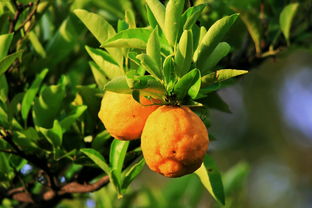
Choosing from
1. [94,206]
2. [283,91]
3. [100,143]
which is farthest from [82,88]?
[283,91]

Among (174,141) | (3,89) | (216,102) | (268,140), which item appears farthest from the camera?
(268,140)

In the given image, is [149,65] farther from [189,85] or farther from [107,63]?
[107,63]

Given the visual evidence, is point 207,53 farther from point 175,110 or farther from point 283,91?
point 283,91

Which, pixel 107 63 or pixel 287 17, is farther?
pixel 287 17

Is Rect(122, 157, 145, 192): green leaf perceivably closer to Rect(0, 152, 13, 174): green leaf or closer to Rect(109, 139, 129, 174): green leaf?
Rect(109, 139, 129, 174): green leaf

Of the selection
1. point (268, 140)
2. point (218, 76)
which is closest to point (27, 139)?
point (218, 76)

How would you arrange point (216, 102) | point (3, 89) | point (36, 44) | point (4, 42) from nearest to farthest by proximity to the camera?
point (4, 42) < point (3, 89) < point (216, 102) < point (36, 44)

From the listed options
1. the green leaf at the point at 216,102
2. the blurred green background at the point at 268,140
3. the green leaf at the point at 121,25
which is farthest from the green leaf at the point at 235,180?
the blurred green background at the point at 268,140
